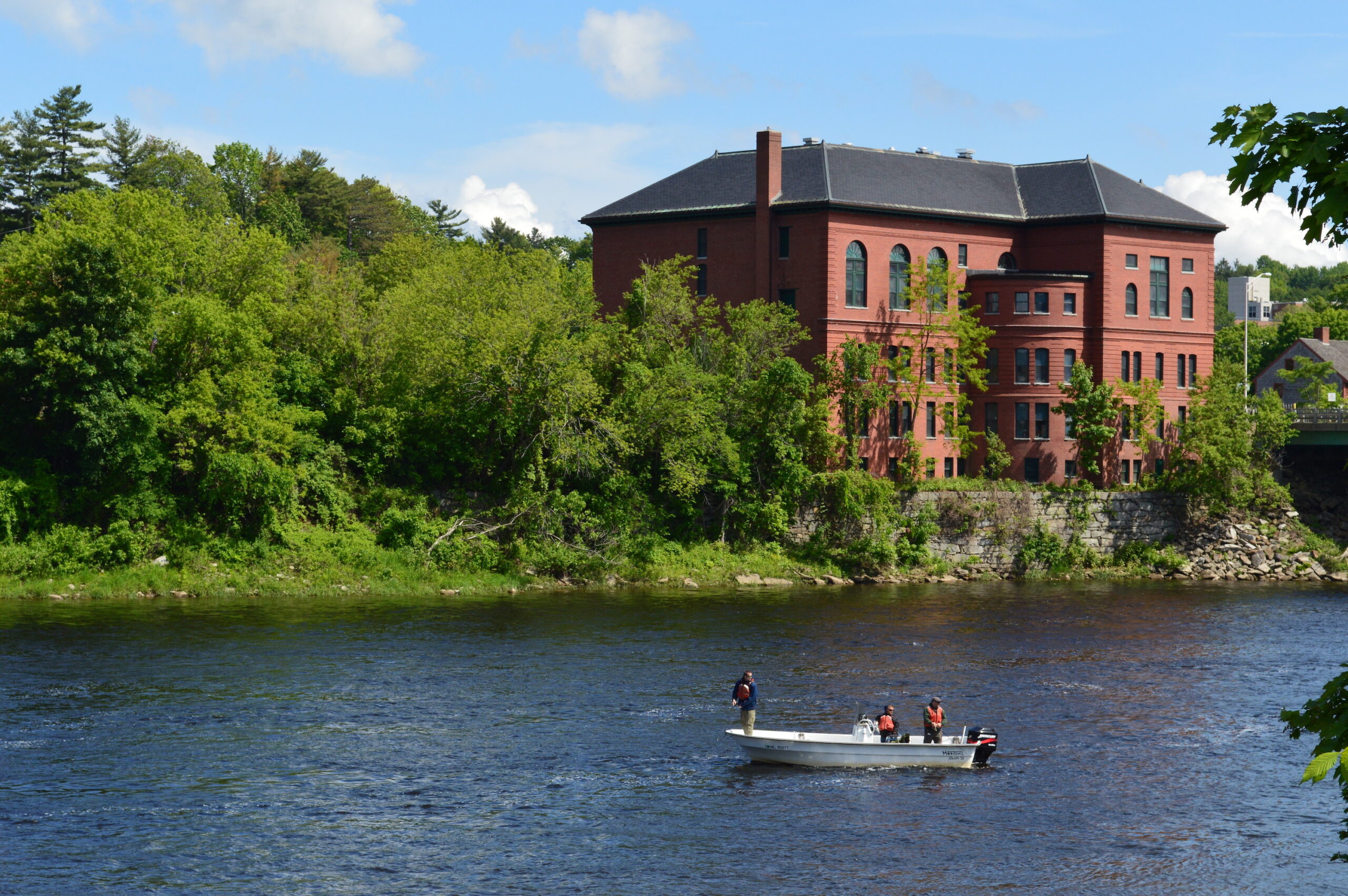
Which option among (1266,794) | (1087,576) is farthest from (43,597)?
(1087,576)

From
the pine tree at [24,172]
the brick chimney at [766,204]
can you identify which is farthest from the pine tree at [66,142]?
the brick chimney at [766,204]

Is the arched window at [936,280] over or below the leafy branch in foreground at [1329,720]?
over

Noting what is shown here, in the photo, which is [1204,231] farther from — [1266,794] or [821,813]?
[821,813]

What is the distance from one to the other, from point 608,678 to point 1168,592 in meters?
40.3

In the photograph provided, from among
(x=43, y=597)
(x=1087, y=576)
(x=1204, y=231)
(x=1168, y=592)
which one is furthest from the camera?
(x=1204, y=231)

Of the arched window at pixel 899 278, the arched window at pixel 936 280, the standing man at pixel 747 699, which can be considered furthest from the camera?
the arched window at pixel 899 278

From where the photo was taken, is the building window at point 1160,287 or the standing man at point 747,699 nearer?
the standing man at point 747,699

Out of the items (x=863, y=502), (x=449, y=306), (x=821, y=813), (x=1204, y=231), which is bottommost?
(x=821, y=813)

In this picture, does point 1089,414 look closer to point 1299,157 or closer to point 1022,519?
point 1022,519

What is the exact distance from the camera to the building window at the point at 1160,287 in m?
90.5

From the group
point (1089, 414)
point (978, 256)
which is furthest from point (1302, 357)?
point (978, 256)

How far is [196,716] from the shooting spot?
40781mm

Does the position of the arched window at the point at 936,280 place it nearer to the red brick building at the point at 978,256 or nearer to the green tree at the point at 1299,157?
the red brick building at the point at 978,256

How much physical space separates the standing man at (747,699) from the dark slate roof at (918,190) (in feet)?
166
